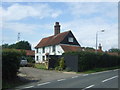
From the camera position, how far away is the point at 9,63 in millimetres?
15523

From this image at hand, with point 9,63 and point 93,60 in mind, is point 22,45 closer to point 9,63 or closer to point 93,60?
point 93,60

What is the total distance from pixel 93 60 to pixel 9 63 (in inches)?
765

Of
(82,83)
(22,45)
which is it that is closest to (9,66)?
(82,83)

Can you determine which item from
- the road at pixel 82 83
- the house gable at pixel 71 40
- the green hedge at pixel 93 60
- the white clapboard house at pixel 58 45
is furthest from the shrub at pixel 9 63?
the house gable at pixel 71 40

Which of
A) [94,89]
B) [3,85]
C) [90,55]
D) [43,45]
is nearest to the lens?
[94,89]

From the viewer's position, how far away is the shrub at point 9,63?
15.0 meters

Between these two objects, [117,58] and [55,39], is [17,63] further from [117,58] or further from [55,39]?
[55,39]

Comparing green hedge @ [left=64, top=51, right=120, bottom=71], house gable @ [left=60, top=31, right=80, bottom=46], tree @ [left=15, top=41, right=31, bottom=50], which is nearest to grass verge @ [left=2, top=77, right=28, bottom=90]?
green hedge @ [left=64, top=51, right=120, bottom=71]

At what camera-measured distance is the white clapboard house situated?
51.3 m

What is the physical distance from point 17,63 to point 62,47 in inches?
1350

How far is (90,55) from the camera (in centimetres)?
3222

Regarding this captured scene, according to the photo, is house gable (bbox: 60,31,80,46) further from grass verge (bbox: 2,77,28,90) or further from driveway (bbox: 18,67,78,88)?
grass verge (bbox: 2,77,28,90)

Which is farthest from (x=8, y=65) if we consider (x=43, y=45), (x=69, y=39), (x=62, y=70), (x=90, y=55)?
(x=43, y=45)

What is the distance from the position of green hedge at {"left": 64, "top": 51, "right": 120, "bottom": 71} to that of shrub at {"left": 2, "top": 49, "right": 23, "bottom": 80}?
1400 cm
